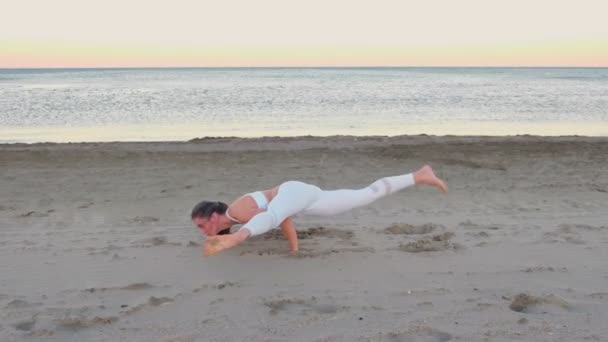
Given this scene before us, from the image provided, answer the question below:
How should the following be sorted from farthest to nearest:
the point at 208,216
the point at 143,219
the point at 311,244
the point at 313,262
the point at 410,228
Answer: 1. the point at 143,219
2. the point at 410,228
3. the point at 311,244
4. the point at 208,216
5. the point at 313,262

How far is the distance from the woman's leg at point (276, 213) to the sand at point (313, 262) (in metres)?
0.37

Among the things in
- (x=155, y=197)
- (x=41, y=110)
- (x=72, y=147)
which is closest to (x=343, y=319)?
(x=155, y=197)

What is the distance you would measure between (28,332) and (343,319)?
195 centimetres

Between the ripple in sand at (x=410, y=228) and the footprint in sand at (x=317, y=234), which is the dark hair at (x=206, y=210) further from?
the ripple in sand at (x=410, y=228)

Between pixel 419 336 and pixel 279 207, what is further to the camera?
pixel 279 207

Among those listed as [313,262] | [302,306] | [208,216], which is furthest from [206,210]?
[302,306]

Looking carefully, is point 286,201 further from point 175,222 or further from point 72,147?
point 72,147

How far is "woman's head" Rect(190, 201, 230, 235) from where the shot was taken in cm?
535

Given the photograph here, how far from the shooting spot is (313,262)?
5.25m

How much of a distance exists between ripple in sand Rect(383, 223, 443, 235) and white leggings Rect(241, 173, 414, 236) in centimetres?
63

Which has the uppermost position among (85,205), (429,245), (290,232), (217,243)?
(217,243)

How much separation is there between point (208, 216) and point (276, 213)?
63cm

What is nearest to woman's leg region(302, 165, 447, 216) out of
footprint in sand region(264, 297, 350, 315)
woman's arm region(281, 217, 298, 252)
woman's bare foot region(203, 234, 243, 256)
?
woman's arm region(281, 217, 298, 252)

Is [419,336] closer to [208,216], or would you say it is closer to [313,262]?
[313,262]
